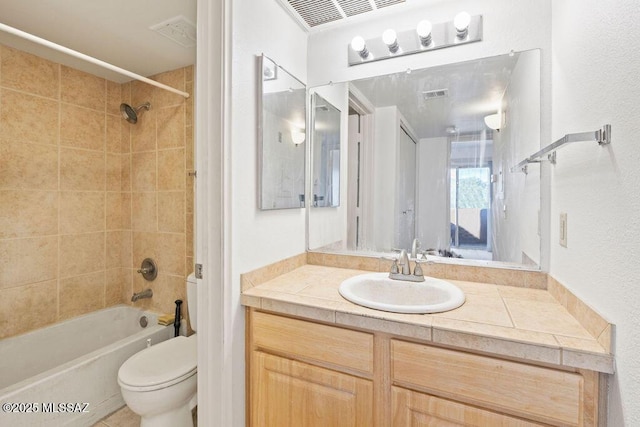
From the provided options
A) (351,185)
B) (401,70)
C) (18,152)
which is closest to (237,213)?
(351,185)

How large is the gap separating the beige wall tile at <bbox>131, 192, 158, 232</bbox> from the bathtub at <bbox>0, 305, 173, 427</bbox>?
70 cm

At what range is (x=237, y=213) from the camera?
1.16 metres

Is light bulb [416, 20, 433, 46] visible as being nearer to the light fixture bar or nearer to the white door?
the light fixture bar

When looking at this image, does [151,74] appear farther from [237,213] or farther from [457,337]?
[457,337]

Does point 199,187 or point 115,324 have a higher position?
point 199,187

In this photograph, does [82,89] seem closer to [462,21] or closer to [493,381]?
[462,21]

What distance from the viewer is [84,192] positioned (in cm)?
227

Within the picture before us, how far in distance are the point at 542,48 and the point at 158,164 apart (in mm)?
2497

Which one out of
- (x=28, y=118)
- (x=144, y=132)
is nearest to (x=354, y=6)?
(x=144, y=132)

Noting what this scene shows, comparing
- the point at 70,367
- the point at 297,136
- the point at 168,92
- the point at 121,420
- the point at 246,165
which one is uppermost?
the point at 168,92

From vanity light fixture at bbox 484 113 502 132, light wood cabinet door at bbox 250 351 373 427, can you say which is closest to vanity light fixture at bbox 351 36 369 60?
vanity light fixture at bbox 484 113 502 132

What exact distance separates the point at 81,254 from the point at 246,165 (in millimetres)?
1938

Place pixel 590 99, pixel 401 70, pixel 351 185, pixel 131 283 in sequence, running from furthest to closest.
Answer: pixel 131 283
pixel 351 185
pixel 401 70
pixel 590 99

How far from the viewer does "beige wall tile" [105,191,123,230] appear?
7.94 ft
